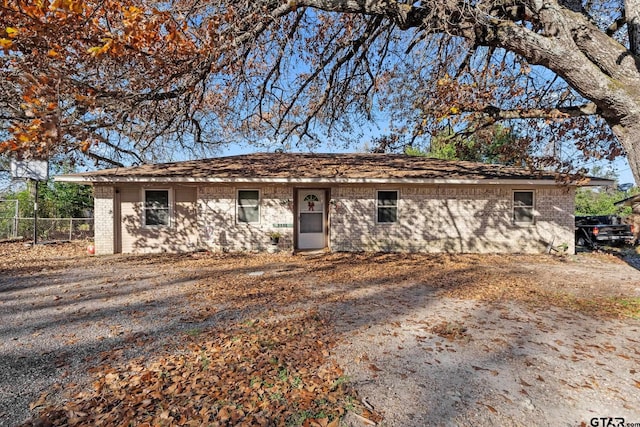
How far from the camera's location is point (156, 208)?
10922mm

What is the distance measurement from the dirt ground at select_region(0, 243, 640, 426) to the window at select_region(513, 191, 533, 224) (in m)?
3.75

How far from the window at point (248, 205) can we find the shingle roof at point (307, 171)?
733 millimetres

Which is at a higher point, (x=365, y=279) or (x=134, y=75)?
(x=134, y=75)

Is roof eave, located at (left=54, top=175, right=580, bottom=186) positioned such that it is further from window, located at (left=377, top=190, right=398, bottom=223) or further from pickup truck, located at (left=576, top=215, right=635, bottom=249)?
pickup truck, located at (left=576, top=215, right=635, bottom=249)

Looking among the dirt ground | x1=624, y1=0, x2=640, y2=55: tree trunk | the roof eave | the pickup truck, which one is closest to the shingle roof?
the roof eave

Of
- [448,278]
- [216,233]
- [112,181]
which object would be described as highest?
[112,181]

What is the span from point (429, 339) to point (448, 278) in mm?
3983

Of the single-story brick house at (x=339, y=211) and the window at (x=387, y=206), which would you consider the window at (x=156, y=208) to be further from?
the window at (x=387, y=206)

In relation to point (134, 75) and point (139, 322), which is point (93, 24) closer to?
point (134, 75)

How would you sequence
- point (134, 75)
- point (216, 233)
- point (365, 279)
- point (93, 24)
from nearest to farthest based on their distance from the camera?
point (93, 24)
point (134, 75)
point (365, 279)
point (216, 233)

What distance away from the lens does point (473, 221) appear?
11375mm

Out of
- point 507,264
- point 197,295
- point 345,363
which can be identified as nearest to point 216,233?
point 197,295

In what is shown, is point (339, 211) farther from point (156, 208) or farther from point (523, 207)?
point (523, 207)

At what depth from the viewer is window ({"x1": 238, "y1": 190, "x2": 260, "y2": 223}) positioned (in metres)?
11.0
